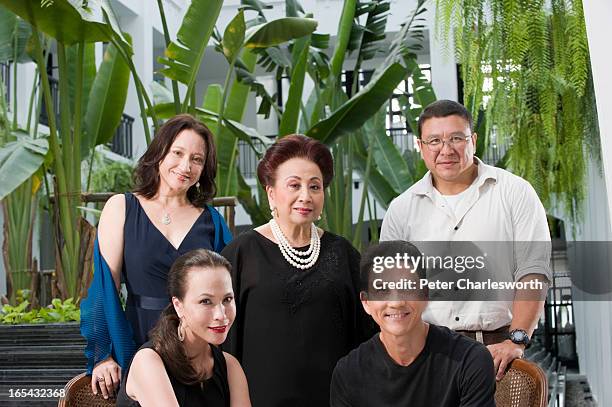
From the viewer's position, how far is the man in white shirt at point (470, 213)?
199cm

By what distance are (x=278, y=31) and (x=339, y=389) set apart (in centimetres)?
319

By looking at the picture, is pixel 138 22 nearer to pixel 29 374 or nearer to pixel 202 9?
pixel 202 9

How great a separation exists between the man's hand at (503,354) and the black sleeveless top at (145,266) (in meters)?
0.73

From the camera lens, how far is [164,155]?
2.06 metres

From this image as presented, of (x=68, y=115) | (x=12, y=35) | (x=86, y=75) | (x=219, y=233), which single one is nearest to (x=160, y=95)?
(x=86, y=75)

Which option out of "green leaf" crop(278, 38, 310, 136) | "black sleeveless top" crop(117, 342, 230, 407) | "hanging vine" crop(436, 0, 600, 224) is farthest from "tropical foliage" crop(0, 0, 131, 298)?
"black sleeveless top" crop(117, 342, 230, 407)

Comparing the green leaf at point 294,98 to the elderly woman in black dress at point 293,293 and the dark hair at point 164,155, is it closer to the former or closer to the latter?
the dark hair at point 164,155

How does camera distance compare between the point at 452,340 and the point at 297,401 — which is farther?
the point at 297,401

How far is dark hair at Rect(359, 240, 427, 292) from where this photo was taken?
5.41 ft

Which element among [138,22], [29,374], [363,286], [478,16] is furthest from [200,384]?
[138,22]

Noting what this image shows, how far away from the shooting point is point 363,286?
171 centimetres

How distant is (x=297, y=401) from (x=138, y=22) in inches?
405

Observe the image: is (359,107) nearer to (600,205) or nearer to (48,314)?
(600,205)

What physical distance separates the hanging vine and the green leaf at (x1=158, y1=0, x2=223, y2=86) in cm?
162
